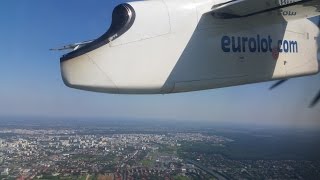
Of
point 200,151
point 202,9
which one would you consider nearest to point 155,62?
point 202,9

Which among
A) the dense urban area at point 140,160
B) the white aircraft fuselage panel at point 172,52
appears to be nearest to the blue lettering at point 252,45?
the white aircraft fuselage panel at point 172,52

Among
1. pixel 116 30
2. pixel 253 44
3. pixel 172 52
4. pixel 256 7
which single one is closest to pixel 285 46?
pixel 253 44

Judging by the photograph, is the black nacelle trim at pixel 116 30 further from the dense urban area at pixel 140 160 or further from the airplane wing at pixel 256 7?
the dense urban area at pixel 140 160

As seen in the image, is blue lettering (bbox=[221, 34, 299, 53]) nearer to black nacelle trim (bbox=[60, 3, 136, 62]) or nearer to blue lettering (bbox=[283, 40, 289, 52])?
blue lettering (bbox=[283, 40, 289, 52])

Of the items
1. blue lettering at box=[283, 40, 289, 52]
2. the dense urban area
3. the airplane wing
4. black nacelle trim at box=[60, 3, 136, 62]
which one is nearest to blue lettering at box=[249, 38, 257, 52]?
the airplane wing

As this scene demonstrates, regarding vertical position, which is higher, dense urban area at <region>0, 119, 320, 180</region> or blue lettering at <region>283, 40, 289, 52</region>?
blue lettering at <region>283, 40, 289, 52</region>

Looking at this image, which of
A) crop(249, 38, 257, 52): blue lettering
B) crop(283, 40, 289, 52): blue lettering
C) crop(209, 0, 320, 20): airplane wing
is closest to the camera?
crop(209, 0, 320, 20): airplane wing
